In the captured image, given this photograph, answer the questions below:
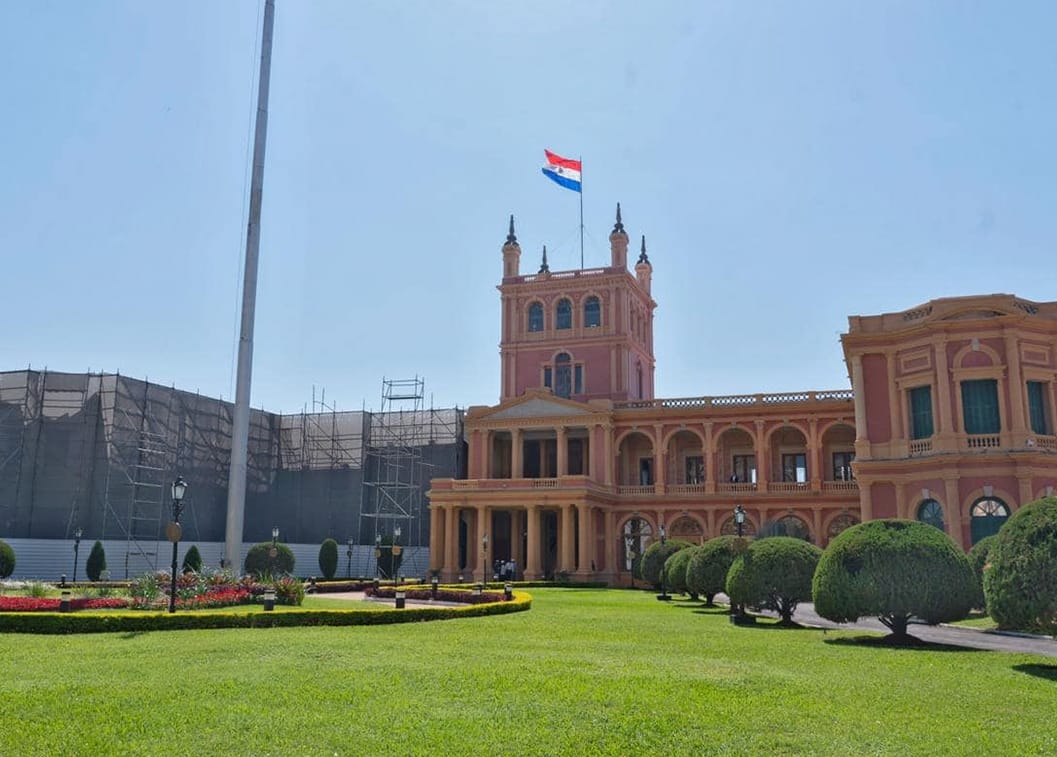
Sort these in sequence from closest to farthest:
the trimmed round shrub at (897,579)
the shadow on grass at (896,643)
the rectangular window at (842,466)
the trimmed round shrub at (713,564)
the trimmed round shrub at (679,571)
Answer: the shadow on grass at (896,643) < the trimmed round shrub at (897,579) < the trimmed round shrub at (713,564) < the trimmed round shrub at (679,571) < the rectangular window at (842,466)

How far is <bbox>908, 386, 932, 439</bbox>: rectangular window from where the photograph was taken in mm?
35562

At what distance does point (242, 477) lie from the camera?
28250 mm

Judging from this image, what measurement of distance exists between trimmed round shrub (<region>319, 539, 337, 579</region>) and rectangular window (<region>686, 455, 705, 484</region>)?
68.3ft

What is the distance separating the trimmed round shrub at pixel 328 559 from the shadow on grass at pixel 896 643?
115 feet

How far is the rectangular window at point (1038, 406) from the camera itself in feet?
113

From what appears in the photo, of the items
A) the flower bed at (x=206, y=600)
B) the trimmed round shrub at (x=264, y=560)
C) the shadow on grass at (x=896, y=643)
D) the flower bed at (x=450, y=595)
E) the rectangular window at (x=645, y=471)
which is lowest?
the flower bed at (x=450, y=595)

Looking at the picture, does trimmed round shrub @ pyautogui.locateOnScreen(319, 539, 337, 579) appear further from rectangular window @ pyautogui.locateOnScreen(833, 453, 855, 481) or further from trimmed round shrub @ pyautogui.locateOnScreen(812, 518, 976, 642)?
trimmed round shrub @ pyautogui.locateOnScreen(812, 518, 976, 642)

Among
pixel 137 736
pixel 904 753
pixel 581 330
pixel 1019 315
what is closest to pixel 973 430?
pixel 1019 315

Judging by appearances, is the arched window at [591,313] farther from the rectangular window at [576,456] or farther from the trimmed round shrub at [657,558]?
the trimmed round shrub at [657,558]

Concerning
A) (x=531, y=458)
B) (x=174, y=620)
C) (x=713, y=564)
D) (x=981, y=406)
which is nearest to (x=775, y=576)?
Result: (x=713, y=564)

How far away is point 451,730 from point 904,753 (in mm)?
4084

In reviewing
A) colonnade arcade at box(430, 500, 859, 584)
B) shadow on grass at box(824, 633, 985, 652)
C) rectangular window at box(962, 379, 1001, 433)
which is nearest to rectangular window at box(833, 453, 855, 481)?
colonnade arcade at box(430, 500, 859, 584)

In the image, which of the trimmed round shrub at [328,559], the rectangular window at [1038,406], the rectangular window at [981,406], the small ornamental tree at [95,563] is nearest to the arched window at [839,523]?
the rectangular window at [981,406]

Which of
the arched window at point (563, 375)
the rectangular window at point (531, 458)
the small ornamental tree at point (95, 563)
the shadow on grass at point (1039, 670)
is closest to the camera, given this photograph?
the shadow on grass at point (1039, 670)
